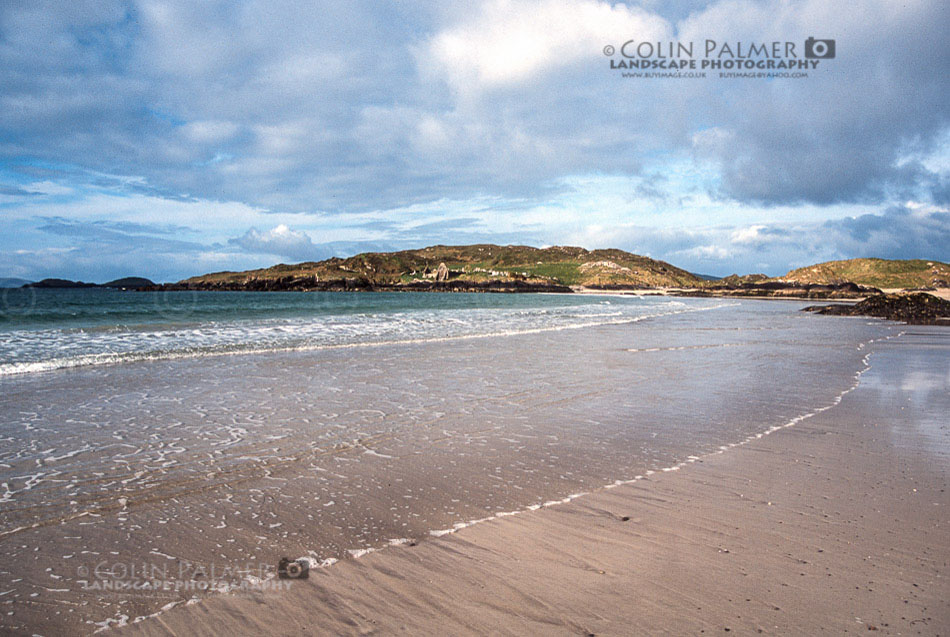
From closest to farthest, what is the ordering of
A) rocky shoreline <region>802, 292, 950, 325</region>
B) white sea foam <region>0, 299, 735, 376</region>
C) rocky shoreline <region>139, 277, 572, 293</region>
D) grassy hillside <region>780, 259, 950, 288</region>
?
white sea foam <region>0, 299, 735, 376</region>, rocky shoreline <region>802, 292, 950, 325</region>, grassy hillside <region>780, 259, 950, 288</region>, rocky shoreline <region>139, 277, 572, 293</region>

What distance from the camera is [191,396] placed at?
9070 mm

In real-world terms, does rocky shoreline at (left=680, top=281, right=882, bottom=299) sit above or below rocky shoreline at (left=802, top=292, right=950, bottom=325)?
above

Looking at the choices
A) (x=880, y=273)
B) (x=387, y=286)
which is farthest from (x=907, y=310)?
(x=387, y=286)

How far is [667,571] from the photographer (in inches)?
131

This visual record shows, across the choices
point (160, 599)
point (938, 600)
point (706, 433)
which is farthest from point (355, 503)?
point (706, 433)

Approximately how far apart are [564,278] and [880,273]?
75755 millimetres

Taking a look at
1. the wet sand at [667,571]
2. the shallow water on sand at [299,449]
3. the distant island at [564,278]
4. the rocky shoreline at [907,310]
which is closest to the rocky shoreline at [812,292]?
the distant island at [564,278]

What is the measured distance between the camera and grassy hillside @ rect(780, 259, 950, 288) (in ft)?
306

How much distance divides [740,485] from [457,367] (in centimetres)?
819

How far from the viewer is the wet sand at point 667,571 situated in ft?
9.32

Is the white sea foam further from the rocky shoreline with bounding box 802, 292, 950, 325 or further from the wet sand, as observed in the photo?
the rocky shoreline with bounding box 802, 292, 950, 325

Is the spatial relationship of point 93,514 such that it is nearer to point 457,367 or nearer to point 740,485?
point 740,485

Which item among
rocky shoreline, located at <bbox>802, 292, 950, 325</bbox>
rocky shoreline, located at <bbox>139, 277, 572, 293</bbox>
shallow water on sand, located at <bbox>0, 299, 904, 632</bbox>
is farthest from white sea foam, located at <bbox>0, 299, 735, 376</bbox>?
rocky shoreline, located at <bbox>139, 277, 572, 293</bbox>

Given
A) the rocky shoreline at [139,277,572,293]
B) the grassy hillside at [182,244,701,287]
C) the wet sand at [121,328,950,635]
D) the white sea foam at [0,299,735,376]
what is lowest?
the wet sand at [121,328,950,635]
